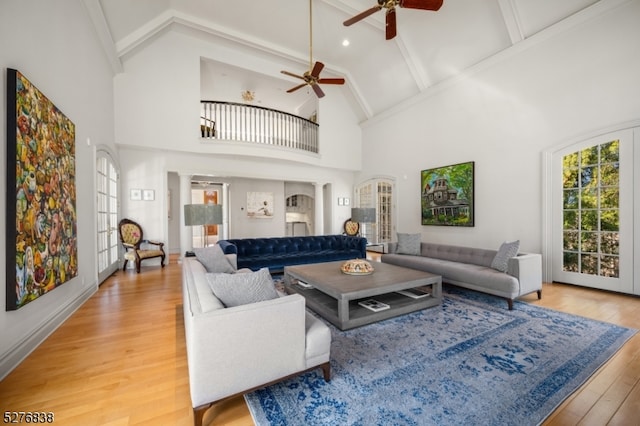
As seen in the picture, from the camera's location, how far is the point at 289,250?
543cm

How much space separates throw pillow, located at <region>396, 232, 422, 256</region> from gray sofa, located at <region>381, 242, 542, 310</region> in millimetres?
409

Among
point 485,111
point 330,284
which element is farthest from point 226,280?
point 485,111

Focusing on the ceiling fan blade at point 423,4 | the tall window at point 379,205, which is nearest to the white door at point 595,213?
the ceiling fan blade at point 423,4

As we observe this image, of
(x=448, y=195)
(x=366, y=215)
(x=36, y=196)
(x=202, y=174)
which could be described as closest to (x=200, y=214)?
(x=36, y=196)

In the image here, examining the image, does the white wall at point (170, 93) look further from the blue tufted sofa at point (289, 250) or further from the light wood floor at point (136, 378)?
the light wood floor at point (136, 378)

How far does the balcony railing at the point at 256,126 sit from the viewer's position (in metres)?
6.78

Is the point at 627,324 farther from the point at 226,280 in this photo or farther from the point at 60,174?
the point at 60,174

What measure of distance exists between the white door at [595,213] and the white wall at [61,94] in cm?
658

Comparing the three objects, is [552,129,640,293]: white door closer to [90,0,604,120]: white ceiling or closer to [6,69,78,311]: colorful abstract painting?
[90,0,604,120]: white ceiling

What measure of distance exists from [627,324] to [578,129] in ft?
9.36

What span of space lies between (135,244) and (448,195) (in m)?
6.84

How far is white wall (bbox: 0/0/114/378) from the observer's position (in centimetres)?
207

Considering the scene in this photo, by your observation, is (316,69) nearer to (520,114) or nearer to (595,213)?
(520,114)

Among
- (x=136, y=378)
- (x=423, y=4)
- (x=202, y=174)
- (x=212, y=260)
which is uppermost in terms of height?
(x=423, y=4)
